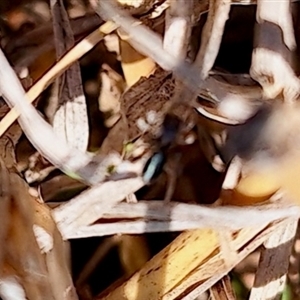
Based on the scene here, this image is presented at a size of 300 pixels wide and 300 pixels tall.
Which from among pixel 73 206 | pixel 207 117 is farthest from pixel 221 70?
pixel 73 206

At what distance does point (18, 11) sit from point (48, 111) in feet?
0.37

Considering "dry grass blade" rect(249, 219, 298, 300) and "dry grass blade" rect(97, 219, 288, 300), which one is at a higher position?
"dry grass blade" rect(97, 219, 288, 300)

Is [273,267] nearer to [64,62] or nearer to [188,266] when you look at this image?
[188,266]

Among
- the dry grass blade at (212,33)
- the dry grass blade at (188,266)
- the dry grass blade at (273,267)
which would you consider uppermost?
the dry grass blade at (212,33)

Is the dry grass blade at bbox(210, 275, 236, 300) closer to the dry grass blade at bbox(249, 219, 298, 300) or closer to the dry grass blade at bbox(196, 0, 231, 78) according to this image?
the dry grass blade at bbox(249, 219, 298, 300)

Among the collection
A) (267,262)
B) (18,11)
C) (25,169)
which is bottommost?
(267,262)

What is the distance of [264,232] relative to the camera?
605 millimetres

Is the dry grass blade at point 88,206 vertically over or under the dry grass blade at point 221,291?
over

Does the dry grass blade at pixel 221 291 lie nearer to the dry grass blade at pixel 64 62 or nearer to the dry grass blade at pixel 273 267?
the dry grass blade at pixel 273 267

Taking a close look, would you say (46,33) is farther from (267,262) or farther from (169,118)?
(267,262)

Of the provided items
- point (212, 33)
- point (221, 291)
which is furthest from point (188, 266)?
point (212, 33)

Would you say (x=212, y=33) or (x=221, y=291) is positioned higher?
(x=212, y=33)

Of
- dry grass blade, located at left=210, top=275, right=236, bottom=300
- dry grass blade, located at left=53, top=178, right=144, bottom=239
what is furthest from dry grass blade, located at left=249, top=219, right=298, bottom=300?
dry grass blade, located at left=53, top=178, right=144, bottom=239

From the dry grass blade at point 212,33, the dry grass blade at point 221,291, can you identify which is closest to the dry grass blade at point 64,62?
the dry grass blade at point 212,33
